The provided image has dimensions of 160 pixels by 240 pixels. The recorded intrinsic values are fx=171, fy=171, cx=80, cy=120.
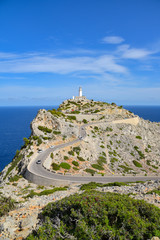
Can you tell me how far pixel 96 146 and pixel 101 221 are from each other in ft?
140

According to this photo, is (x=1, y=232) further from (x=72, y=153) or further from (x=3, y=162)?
(x=3, y=162)

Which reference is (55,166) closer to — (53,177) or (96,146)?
(53,177)

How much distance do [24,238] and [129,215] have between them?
6.75 metres

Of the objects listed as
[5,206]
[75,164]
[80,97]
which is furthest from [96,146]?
[80,97]

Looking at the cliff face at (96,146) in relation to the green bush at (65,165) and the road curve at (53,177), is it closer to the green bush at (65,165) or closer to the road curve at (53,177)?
the green bush at (65,165)

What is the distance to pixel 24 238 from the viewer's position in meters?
10.8

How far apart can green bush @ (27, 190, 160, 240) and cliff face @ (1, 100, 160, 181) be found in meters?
23.9

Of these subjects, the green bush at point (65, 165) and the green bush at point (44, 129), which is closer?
the green bush at point (65, 165)

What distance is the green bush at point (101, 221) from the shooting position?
31.2 feet

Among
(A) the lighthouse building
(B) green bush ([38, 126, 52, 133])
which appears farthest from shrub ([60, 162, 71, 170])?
(A) the lighthouse building

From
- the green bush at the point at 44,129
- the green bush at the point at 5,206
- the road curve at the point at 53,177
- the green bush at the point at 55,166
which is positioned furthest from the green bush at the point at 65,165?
the green bush at the point at 5,206

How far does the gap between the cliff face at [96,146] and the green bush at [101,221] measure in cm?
2387

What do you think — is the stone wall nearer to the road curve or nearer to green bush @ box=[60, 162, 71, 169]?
the road curve

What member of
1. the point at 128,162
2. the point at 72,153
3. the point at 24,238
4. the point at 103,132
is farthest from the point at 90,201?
the point at 103,132
